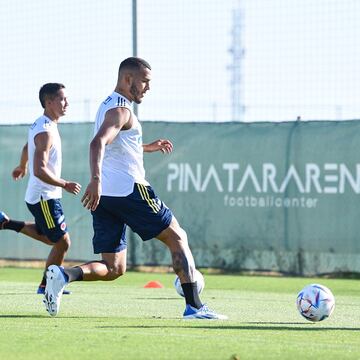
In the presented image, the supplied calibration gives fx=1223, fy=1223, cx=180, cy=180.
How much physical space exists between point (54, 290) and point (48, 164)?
10.5 ft

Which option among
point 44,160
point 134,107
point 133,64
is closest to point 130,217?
point 133,64

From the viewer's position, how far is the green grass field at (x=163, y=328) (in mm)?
7477

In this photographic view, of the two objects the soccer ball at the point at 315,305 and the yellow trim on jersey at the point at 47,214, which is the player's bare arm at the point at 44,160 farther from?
the soccer ball at the point at 315,305

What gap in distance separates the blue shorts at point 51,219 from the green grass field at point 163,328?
2.26 ft

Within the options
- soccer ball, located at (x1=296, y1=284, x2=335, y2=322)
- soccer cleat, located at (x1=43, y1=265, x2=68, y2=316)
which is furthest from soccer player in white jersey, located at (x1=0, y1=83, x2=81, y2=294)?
soccer ball, located at (x1=296, y1=284, x2=335, y2=322)

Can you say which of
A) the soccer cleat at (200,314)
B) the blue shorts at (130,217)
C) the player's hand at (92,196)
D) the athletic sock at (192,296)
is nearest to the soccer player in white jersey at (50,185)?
the blue shorts at (130,217)

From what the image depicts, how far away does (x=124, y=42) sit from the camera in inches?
786

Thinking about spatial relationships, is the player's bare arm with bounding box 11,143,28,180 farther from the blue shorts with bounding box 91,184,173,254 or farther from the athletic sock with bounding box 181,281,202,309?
the athletic sock with bounding box 181,281,202,309

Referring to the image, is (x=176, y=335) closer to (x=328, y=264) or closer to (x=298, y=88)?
(x=328, y=264)

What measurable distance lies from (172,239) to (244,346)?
2.61 metres

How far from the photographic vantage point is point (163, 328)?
903cm

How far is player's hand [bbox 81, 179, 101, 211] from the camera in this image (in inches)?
373

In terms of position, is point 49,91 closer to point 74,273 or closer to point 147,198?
point 147,198

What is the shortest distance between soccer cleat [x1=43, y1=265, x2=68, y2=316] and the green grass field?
3.9 inches
